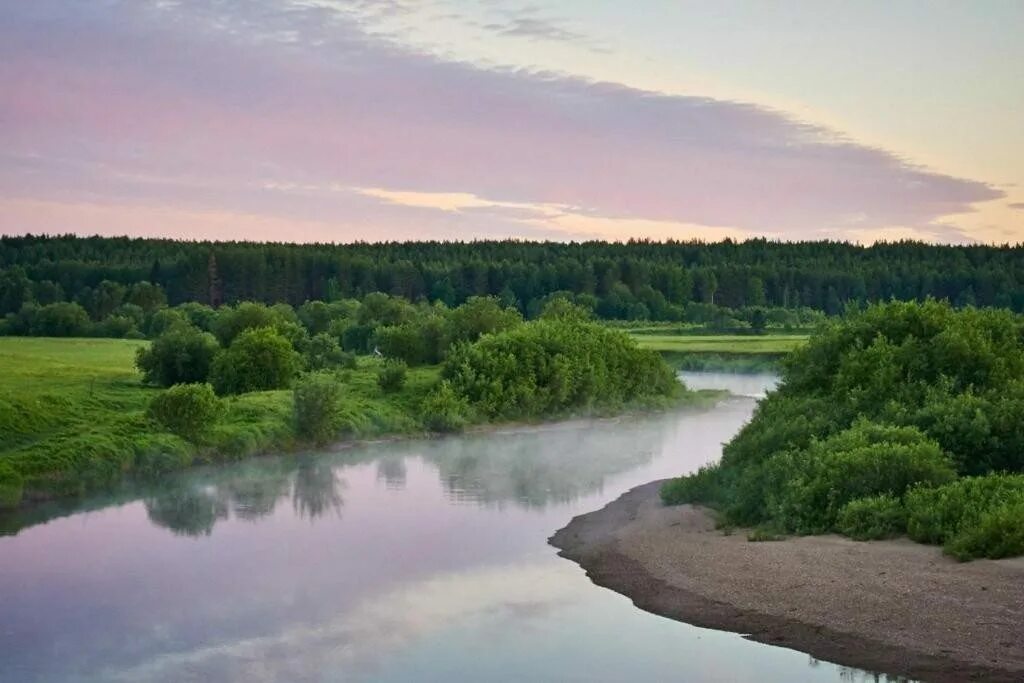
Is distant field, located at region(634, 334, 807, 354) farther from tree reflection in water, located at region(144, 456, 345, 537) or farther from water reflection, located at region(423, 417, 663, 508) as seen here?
tree reflection in water, located at region(144, 456, 345, 537)

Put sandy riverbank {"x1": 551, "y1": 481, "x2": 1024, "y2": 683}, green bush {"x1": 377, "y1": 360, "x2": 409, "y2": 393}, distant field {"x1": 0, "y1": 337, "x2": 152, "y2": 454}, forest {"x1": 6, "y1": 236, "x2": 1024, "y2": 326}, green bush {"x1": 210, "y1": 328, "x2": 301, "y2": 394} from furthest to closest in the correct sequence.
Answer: forest {"x1": 6, "y1": 236, "x2": 1024, "y2": 326}, green bush {"x1": 377, "y1": 360, "x2": 409, "y2": 393}, green bush {"x1": 210, "y1": 328, "x2": 301, "y2": 394}, distant field {"x1": 0, "y1": 337, "x2": 152, "y2": 454}, sandy riverbank {"x1": 551, "y1": 481, "x2": 1024, "y2": 683}

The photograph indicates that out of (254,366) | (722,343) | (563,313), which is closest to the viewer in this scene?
(254,366)

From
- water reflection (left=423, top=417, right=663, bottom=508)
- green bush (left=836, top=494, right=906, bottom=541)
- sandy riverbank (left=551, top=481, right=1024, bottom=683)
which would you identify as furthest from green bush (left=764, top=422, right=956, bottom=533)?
water reflection (left=423, top=417, right=663, bottom=508)

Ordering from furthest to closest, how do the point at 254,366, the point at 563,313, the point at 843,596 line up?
the point at 563,313
the point at 254,366
the point at 843,596

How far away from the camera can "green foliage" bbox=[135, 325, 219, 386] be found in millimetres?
56969

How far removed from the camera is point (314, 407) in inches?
1971

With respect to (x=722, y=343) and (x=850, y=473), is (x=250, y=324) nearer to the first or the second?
(x=850, y=473)

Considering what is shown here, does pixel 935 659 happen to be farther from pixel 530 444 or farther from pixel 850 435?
pixel 530 444

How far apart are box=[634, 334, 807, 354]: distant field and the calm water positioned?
168 feet

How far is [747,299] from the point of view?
149250 mm

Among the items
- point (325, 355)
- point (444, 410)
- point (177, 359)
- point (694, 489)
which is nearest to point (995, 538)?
point (694, 489)

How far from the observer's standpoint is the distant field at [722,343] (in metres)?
95.1

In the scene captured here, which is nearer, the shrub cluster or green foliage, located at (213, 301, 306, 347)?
the shrub cluster

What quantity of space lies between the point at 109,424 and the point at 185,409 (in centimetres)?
268
